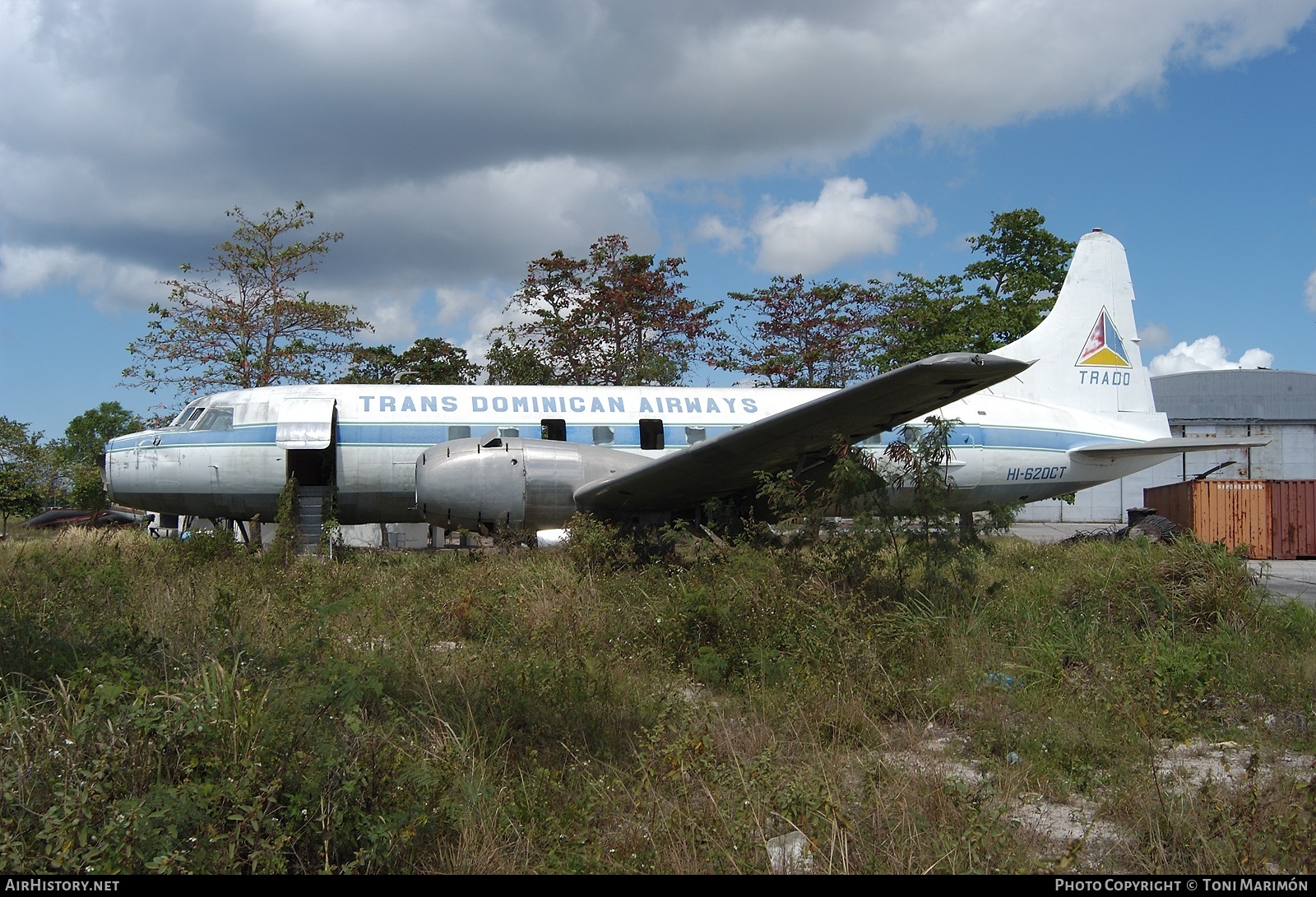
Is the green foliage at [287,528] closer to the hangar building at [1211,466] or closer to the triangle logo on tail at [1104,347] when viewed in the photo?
the triangle logo on tail at [1104,347]

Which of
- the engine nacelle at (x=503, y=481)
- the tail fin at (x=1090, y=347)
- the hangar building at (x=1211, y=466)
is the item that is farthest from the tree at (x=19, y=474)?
the hangar building at (x=1211, y=466)

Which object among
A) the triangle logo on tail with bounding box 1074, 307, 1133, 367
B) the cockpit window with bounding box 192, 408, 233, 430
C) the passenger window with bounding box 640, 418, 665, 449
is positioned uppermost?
the triangle logo on tail with bounding box 1074, 307, 1133, 367

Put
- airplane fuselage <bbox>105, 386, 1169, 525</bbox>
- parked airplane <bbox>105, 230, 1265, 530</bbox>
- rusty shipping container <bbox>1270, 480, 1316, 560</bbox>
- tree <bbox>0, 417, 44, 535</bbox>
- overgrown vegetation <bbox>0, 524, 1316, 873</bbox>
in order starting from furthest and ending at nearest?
1. tree <bbox>0, 417, 44, 535</bbox>
2. rusty shipping container <bbox>1270, 480, 1316, 560</bbox>
3. airplane fuselage <bbox>105, 386, 1169, 525</bbox>
4. parked airplane <bbox>105, 230, 1265, 530</bbox>
5. overgrown vegetation <bbox>0, 524, 1316, 873</bbox>

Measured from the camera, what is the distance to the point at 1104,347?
15.7 metres

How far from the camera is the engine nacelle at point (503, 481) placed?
10672mm

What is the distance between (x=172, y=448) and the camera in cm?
1302

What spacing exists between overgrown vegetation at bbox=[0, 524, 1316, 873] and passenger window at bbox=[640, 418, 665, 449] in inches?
179

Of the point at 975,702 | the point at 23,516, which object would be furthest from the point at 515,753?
the point at 23,516

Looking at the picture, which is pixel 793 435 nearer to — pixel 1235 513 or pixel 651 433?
pixel 651 433

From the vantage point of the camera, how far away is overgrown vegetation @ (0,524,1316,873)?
11.2ft

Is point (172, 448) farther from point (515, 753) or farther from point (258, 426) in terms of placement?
point (515, 753)

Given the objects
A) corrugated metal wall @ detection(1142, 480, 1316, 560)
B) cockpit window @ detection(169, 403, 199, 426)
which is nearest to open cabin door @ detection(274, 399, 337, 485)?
cockpit window @ detection(169, 403, 199, 426)

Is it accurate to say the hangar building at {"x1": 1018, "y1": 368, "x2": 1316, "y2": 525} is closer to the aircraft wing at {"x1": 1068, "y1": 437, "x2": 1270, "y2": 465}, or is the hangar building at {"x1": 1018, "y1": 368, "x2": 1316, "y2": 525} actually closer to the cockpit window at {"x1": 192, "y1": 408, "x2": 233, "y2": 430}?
the aircraft wing at {"x1": 1068, "y1": 437, "x2": 1270, "y2": 465}

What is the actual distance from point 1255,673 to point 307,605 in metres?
7.99
